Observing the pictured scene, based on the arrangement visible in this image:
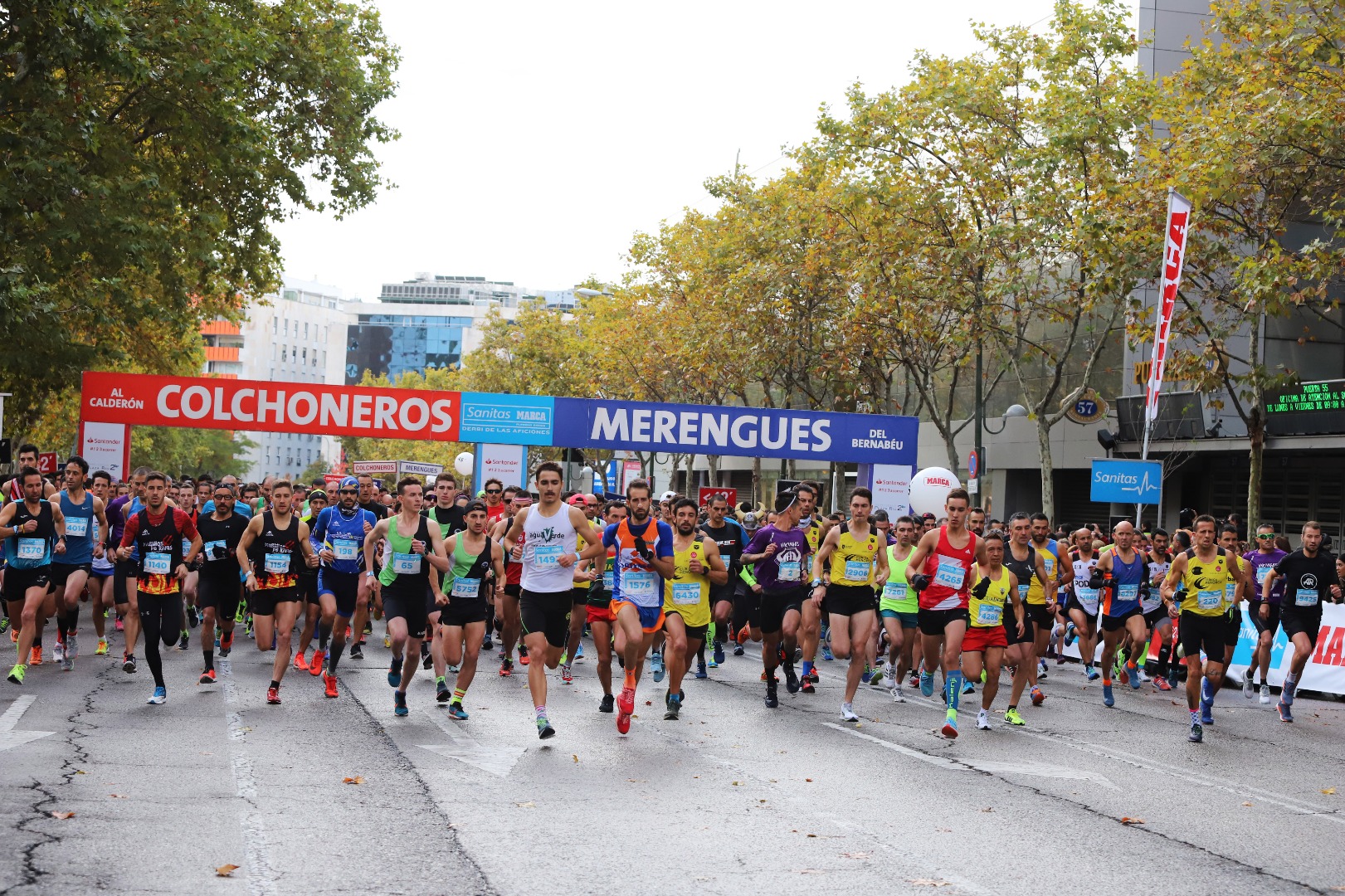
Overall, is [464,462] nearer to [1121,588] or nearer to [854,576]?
[1121,588]

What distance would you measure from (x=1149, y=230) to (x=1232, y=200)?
3.93 ft

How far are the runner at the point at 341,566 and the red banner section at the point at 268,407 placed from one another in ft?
52.6

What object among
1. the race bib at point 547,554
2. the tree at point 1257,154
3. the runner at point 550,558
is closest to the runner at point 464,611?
the runner at point 550,558

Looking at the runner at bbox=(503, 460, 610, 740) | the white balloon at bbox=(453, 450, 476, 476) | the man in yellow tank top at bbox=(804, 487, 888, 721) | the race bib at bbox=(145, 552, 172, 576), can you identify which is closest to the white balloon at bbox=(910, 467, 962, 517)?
the man in yellow tank top at bbox=(804, 487, 888, 721)

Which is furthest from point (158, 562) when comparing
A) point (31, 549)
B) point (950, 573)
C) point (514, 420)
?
point (514, 420)

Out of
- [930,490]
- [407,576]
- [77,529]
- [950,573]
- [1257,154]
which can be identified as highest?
[1257,154]

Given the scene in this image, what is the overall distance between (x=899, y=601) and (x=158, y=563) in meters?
6.37

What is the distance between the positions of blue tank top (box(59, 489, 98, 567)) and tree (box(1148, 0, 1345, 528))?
47.7ft

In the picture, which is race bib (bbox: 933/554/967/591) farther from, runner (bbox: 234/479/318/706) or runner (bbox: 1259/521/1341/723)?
runner (bbox: 234/479/318/706)

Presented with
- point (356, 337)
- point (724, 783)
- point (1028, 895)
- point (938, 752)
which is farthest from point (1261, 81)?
point (356, 337)

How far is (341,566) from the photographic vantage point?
12.8 metres

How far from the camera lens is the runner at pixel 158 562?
38.8 ft

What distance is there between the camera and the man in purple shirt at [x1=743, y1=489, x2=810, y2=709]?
13.4 metres

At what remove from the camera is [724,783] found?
895 cm
